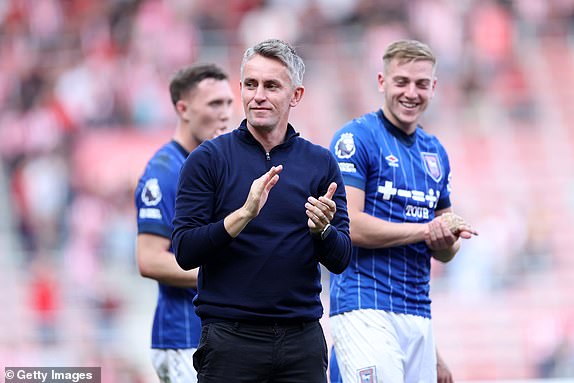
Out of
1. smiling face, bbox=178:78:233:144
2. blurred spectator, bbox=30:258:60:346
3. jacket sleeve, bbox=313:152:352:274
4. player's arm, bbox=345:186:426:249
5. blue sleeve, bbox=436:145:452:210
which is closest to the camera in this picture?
jacket sleeve, bbox=313:152:352:274

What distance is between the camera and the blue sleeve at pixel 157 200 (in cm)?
605

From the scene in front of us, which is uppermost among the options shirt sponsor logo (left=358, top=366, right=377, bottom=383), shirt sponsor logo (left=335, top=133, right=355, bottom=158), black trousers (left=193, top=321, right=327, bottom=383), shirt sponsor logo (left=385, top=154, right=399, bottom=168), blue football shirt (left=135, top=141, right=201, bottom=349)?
shirt sponsor logo (left=335, top=133, right=355, bottom=158)

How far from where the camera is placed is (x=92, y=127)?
57.7 feet

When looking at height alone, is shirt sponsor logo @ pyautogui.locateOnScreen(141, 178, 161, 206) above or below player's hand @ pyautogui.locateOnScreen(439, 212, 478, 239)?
above

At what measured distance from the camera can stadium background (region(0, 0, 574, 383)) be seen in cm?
1513

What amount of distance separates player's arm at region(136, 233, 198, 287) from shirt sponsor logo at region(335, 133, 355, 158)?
0.92m

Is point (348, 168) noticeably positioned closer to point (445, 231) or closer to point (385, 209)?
point (385, 209)

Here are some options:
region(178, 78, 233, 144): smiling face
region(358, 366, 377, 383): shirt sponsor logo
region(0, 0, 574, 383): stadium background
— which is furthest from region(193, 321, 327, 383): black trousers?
region(0, 0, 574, 383): stadium background

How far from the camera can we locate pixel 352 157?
19.2 feet

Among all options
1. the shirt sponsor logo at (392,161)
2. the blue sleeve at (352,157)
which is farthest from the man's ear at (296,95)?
the shirt sponsor logo at (392,161)

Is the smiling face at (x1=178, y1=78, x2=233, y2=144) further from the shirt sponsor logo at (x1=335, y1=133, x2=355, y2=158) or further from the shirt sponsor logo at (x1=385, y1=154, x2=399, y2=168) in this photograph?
the shirt sponsor logo at (x1=385, y1=154, x2=399, y2=168)

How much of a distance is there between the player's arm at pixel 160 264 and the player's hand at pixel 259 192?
5.27 ft

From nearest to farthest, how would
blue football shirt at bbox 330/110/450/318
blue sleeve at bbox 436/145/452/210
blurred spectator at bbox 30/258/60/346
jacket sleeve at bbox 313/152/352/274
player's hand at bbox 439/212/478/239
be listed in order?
jacket sleeve at bbox 313/152/352/274, player's hand at bbox 439/212/478/239, blue football shirt at bbox 330/110/450/318, blue sleeve at bbox 436/145/452/210, blurred spectator at bbox 30/258/60/346

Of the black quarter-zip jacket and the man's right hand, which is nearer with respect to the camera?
the man's right hand
